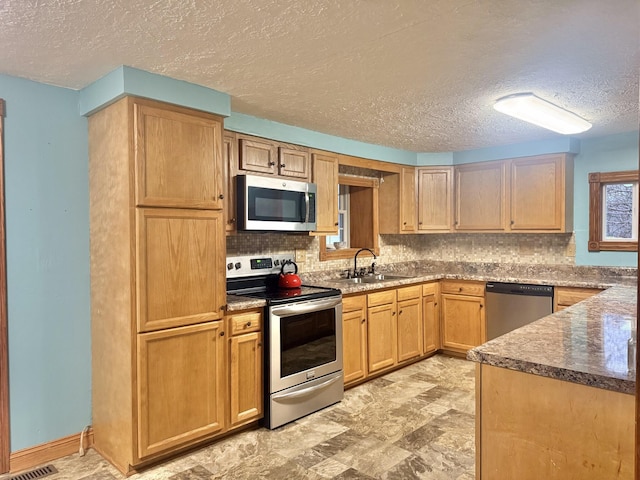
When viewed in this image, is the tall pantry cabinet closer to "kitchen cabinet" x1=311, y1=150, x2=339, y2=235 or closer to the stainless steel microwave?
the stainless steel microwave

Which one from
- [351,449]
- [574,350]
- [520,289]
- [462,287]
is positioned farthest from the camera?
[462,287]

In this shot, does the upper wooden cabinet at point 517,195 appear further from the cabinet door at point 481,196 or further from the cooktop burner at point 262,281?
the cooktop burner at point 262,281

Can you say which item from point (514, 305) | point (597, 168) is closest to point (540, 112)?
point (597, 168)

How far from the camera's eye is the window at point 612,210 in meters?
4.20

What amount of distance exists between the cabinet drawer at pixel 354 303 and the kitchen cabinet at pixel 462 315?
53.2 inches

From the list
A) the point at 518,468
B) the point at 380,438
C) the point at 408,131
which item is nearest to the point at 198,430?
the point at 380,438

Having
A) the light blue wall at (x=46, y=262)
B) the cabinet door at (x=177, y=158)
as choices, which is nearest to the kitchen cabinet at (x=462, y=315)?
the cabinet door at (x=177, y=158)

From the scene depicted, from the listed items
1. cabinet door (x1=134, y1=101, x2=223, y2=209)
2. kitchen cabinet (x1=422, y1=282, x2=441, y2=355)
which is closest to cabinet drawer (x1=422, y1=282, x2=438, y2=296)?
kitchen cabinet (x1=422, y1=282, x2=441, y2=355)

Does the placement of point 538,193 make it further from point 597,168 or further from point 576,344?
point 576,344

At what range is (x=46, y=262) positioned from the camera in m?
2.61

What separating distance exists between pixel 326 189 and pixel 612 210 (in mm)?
2850

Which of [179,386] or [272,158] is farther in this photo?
[272,158]

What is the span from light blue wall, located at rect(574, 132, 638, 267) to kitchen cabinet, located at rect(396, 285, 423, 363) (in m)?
1.69

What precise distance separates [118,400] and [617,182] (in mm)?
4637
